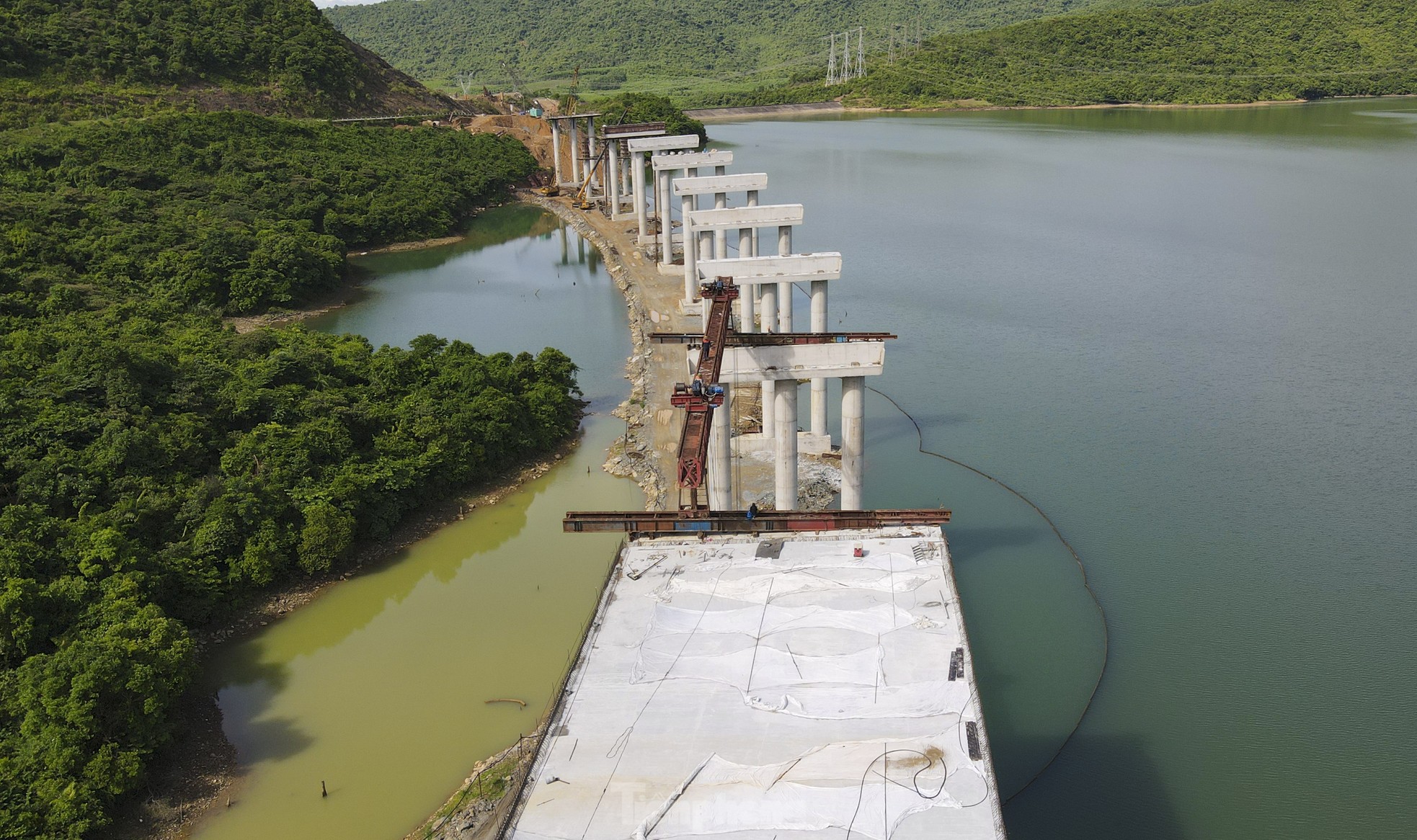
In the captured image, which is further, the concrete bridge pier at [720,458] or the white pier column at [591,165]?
the white pier column at [591,165]

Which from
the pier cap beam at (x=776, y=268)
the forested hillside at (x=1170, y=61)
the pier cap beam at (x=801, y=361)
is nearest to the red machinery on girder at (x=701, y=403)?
the pier cap beam at (x=801, y=361)

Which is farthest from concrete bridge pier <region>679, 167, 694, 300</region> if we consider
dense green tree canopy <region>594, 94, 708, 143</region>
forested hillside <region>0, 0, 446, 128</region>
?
forested hillside <region>0, 0, 446, 128</region>

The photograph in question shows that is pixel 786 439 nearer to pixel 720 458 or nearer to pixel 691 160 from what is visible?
pixel 720 458

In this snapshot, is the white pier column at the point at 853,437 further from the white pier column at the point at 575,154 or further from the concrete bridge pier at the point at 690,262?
the white pier column at the point at 575,154

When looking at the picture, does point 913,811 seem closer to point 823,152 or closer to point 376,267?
point 376,267

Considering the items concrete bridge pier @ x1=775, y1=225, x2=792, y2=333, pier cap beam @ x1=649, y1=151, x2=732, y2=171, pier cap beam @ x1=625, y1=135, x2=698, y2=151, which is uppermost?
pier cap beam @ x1=625, y1=135, x2=698, y2=151

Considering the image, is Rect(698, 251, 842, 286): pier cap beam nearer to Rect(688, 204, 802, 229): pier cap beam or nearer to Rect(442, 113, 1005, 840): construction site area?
Rect(442, 113, 1005, 840): construction site area
